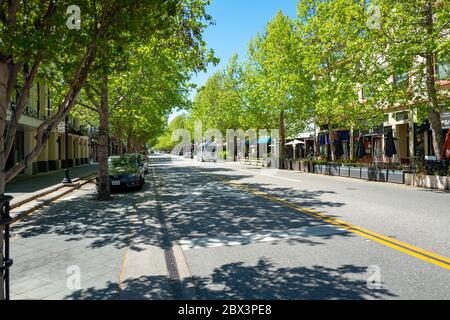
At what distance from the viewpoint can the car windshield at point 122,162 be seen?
57.9 ft

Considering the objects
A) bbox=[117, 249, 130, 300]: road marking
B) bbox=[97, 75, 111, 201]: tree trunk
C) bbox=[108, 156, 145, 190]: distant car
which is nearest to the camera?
bbox=[117, 249, 130, 300]: road marking

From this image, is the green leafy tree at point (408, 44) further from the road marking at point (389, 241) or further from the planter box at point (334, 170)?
the road marking at point (389, 241)

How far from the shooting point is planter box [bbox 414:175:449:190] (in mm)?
15280

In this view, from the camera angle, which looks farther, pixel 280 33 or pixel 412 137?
pixel 280 33

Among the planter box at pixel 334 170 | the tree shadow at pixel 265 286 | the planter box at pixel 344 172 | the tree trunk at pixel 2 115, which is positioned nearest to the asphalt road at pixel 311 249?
the tree shadow at pixel 265 286

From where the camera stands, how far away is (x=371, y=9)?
1658 centimetres

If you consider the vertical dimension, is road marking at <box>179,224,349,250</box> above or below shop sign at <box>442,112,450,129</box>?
below

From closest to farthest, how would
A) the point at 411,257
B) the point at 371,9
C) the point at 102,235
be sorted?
the point at 411,257 < the point at 102,235 < the point at 371,9

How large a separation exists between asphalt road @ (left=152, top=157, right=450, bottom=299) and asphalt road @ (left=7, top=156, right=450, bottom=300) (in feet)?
0.05

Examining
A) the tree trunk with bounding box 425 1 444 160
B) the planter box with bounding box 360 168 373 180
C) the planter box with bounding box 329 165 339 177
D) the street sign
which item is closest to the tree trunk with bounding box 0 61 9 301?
the street sign

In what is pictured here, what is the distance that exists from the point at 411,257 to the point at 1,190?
5.66 meters

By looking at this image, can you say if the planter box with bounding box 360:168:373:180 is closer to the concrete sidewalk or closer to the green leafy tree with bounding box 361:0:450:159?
the green leafy tree with bounding box 361:0:450:159
